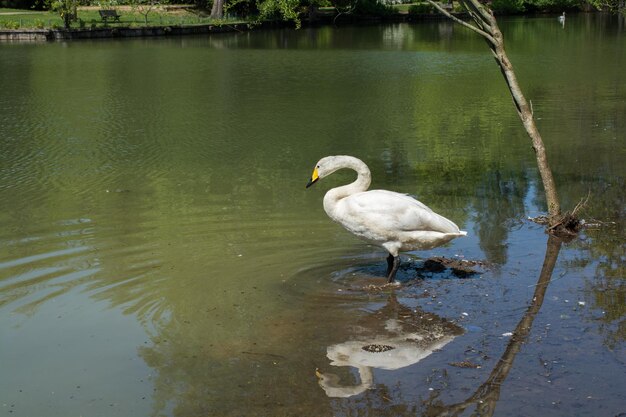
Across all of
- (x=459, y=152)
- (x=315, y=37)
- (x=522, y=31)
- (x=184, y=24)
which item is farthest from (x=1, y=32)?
(x=459, y=152)

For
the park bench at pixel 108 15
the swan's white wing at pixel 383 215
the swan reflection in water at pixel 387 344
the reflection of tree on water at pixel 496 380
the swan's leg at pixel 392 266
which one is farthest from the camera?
the park bench at pixel 108 15

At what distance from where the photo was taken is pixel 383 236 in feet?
29.2

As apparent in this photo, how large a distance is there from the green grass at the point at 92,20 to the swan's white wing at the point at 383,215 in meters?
46.0

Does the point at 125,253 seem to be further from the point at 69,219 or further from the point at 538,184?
the point at 538,184

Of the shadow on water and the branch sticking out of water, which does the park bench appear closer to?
the branch sticking out of water

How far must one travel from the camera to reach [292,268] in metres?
9.75

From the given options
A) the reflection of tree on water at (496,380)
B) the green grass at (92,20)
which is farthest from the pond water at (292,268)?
the green grass at (92,20)

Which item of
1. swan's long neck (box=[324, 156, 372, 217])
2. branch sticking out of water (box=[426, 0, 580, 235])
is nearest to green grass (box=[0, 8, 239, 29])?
branch sticking out of water (box=[426, 0, 580, 235])

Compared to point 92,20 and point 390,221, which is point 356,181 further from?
point 92,20

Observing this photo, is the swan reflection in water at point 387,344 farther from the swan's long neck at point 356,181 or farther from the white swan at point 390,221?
the swan's long neck at point 356,181

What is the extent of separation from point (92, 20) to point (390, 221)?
51.3 metres

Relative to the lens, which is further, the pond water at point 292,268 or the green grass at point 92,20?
the green grass at point 92,20

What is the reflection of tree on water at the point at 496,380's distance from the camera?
6.31 meters

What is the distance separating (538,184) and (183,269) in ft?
20.4
